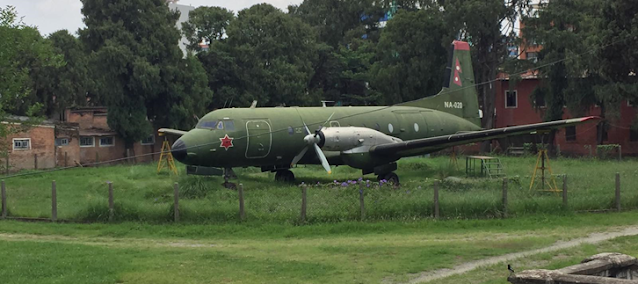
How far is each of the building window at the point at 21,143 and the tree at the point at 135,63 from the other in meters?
7.31

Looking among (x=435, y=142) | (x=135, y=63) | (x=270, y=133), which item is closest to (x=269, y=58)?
(x=135, y=63)

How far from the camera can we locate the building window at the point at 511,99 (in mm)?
53750

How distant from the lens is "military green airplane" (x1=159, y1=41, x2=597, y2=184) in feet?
83.3

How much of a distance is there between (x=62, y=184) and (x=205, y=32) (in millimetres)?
32186

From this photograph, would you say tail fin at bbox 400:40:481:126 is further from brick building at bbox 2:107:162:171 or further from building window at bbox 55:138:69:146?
building window at bbox 55:138:69:146

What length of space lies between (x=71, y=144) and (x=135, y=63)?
21.9 feet

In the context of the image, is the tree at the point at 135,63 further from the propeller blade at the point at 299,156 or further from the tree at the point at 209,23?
the propeller blade at the point at 299,156

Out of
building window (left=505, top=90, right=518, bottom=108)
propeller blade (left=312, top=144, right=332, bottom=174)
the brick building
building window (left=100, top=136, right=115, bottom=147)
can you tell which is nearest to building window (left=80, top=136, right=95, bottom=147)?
the brick building

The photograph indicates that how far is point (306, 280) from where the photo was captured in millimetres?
12133

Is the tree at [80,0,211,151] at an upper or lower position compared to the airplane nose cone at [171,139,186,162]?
upper

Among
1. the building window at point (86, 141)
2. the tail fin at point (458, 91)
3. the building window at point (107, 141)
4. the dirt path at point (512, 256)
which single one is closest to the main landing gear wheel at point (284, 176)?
the tail fin at point (458, 91)

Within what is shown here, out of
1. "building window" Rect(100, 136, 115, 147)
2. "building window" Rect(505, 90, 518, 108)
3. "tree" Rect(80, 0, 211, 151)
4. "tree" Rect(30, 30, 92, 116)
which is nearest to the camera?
"tree" Rect(80, 0, 211, 151)

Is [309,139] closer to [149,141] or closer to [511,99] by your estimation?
[149,141]

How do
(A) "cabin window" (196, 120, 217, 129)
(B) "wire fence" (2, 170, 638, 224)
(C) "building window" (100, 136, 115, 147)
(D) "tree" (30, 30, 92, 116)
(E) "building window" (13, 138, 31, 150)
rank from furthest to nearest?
1. (D) "tree" (30, 30, 92, 116)
2. (C) "building window" (100, 136, 115, 147)
3. (E) "building window" (13, 138, 31, 150)
4. (A) "cabin window" (196, 120, 217, 129)
5. (B) "wire fence" (2, 170, 638, 224)
